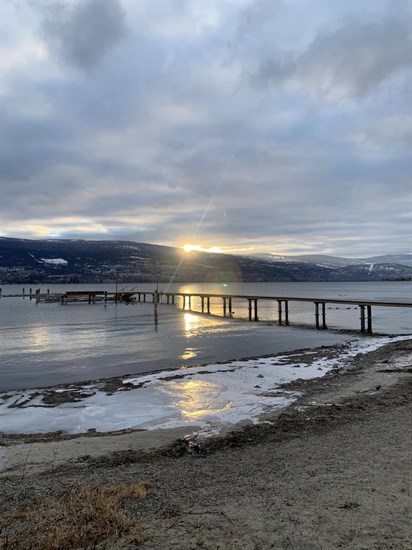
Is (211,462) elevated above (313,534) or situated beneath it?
situated beneath

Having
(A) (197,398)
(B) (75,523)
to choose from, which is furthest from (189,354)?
(B) (75,523)

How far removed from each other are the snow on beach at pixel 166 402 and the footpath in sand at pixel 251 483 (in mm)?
939

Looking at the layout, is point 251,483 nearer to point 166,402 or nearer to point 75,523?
point 75,523

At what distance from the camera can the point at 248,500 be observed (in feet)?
18.5

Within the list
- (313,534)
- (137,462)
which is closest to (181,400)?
(137,462)

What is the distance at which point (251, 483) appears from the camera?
249 inches

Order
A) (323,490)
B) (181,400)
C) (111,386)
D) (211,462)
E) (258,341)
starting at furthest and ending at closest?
(258,341), (111,386), (181,400), (211,462), (323,490)

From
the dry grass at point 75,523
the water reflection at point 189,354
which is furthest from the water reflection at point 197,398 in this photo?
the water reflection at point 189,354

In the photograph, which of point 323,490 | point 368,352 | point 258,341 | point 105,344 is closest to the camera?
point 323,490

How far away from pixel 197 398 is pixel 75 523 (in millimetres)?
8644

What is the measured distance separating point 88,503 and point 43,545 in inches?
43.7

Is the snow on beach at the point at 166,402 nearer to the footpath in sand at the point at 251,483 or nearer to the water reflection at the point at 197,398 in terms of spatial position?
the water reflection at the point at 197,398

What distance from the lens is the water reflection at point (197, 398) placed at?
11.8m

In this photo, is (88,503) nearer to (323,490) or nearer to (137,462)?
(137,462)
